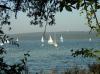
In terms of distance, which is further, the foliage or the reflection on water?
the reflection on water

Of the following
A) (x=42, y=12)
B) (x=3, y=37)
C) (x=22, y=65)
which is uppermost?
(x=42, y=12)

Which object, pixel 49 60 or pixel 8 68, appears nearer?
pixel 8 68

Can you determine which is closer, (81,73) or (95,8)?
(95,8)

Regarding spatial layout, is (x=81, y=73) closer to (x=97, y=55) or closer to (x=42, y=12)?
(x=42, y=12)

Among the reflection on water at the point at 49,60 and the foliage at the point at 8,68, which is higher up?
the foliage at the point at 8,68

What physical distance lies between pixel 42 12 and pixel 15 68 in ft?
3.50

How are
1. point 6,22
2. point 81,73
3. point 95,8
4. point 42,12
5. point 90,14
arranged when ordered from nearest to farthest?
point 95,8
point 90,14
point 42,12
point 6,22
point 81,73

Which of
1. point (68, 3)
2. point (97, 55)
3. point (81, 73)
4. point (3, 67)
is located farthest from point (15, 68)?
point (81, 73)

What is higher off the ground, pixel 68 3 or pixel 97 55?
pixel 68 3

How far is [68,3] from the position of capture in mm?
3838

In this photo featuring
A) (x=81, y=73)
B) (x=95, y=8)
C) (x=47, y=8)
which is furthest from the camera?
(x=81, y=73)

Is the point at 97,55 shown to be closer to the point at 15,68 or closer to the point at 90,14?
the point at 90,14

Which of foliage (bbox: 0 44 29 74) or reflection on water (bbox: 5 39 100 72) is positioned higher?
foliage (bbox: 0 44 29 74)

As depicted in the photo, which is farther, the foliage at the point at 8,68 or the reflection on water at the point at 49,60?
the reflection on water at the point at 49,60
